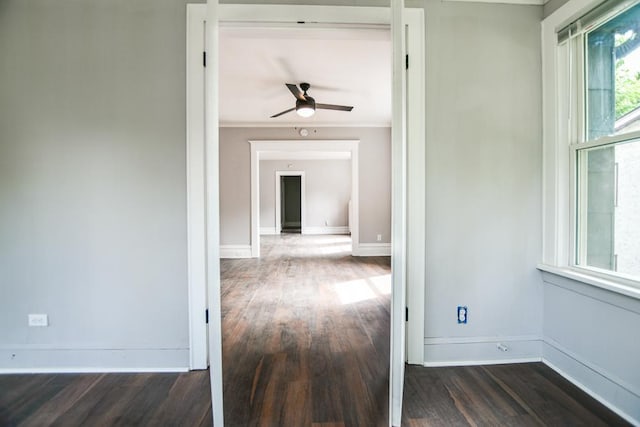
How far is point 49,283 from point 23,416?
0.73 metres

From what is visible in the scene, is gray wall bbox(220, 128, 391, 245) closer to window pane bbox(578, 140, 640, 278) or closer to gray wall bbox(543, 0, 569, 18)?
gray wall bbox(543, 0, 569, 18)

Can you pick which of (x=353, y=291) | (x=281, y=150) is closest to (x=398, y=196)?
(x=353, y=291)

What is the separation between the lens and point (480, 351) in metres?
1.98

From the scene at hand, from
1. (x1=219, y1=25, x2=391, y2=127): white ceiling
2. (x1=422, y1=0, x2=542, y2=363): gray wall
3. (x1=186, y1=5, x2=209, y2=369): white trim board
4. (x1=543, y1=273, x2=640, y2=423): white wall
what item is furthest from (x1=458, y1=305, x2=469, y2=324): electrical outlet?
(x1=219, y1=25, x2=391, y2=127): white ceiling

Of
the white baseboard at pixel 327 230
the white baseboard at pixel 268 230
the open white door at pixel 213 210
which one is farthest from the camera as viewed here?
the white baseboard at pixel 327 230

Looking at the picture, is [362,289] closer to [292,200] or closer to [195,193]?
[195,193]

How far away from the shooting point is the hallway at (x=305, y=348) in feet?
5.14

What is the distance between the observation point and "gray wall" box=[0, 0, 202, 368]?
1875mm

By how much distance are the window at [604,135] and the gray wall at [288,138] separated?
4100mm

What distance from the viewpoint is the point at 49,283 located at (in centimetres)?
190

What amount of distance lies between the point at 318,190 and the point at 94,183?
842cm

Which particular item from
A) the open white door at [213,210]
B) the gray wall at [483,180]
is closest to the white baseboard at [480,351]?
the gray wall at [483,180]

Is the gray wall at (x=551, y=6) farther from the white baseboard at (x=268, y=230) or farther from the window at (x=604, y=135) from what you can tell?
the white baseboard at (x=268, y=230)

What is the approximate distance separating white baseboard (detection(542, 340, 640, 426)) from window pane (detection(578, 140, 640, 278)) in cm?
56
